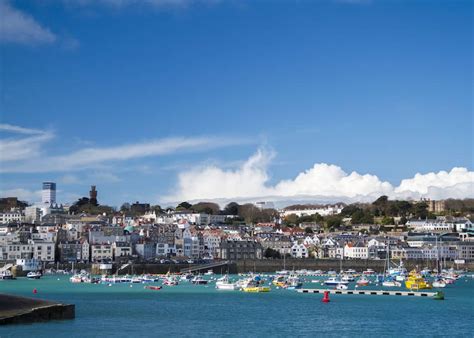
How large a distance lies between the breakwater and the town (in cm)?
5996

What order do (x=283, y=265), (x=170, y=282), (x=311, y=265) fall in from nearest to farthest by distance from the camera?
1. (x=170, y=282)
2. (x=283, y=265)
3. (x=311, y=265)

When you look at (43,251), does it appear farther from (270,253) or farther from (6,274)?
(270,253)

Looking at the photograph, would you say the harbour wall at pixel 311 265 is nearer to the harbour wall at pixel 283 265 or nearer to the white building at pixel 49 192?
the harbour wall at pixel 283 265

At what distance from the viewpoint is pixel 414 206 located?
518 ft

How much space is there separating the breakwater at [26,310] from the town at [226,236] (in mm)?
59964

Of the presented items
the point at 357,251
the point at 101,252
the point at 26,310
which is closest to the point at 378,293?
the point at 26,310

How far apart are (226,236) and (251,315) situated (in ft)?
251

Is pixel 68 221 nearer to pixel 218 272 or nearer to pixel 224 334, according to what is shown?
pixel 218 272

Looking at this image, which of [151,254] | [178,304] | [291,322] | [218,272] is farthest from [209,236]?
[291,322]

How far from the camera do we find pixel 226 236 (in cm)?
11825

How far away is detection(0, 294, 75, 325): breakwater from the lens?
32781mm

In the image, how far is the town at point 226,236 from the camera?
343ft

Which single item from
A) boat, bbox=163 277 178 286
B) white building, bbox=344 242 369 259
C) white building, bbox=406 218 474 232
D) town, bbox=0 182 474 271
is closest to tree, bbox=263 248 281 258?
town, bbox=0 182 474 271

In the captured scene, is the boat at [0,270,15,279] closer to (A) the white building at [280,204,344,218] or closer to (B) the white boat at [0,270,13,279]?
(B) the white boat at [0,270,13,279]
